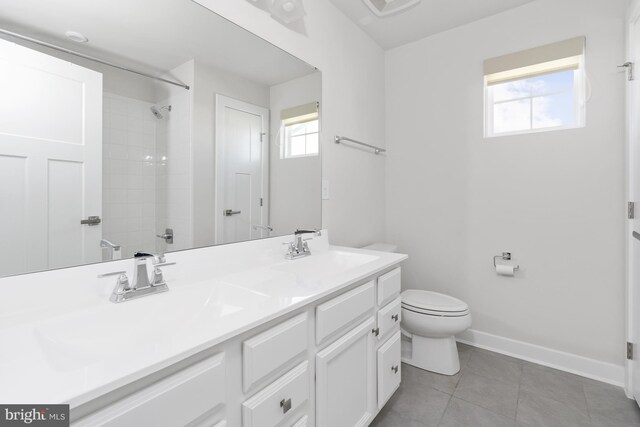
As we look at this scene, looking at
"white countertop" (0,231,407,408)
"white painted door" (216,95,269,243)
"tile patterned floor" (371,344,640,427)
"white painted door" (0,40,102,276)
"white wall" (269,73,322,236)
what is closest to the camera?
"white countertop" (0,231,407,408)

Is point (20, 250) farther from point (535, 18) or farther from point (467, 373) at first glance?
point (535, 18)

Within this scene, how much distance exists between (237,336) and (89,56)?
1.01m

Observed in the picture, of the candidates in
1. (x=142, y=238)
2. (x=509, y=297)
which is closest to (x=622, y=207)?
(x=509, y=297)

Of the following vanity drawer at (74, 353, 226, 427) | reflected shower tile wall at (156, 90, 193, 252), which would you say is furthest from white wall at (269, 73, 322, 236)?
vanity drawer at (74, 353, 226, 427)

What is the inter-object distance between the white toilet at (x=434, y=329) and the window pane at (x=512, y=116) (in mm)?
1366

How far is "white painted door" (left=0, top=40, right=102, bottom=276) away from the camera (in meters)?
0.81

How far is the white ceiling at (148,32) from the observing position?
0.88 meters

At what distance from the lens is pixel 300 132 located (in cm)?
181

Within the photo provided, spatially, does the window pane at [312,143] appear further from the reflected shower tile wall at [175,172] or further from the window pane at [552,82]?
the window pane at [552,82]

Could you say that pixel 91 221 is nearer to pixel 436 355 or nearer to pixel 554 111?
pixel 436 355

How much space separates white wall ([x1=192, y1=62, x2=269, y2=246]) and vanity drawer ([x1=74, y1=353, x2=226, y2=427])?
2.22ft

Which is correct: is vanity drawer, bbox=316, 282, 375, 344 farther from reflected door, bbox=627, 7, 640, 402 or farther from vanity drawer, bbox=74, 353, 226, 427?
reflected door, bbox=627, 7, 640, 402

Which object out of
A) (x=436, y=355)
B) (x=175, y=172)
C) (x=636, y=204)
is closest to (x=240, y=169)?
(x=175, y=172)

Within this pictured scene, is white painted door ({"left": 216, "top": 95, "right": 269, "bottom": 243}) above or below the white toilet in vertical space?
above
